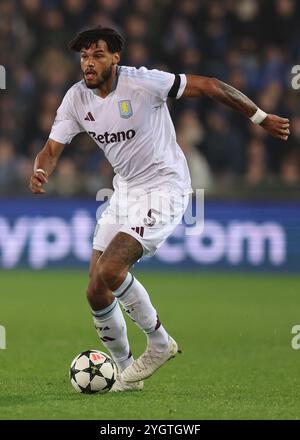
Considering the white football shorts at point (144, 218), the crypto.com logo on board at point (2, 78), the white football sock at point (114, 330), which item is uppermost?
the crypto.com logo on board at point (2, 78)

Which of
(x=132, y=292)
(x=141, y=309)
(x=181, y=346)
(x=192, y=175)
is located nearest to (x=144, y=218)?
(x=132, y=292)

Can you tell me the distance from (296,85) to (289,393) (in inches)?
362

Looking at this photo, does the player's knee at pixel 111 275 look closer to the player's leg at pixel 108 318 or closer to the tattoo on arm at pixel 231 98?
the player's leg at pixel 108 318

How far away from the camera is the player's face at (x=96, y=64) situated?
725cm

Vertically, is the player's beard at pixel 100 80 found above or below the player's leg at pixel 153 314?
above

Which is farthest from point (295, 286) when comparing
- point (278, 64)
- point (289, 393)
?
point (289, 393)

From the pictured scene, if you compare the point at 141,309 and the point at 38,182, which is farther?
the point at 141,309

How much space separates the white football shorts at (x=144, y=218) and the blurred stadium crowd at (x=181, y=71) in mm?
7397

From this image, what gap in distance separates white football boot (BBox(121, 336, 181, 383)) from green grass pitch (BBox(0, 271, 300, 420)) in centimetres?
13

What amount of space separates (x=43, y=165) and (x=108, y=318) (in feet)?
3.71

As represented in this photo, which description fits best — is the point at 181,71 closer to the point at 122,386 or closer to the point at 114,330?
the point at 114,330

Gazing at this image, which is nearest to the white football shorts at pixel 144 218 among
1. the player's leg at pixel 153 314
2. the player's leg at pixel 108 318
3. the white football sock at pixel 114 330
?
the player's leg at pixel 153 314

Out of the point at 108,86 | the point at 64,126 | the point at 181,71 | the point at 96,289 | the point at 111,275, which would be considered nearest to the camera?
the point at 111,275

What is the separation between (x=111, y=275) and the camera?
23.0 ft
